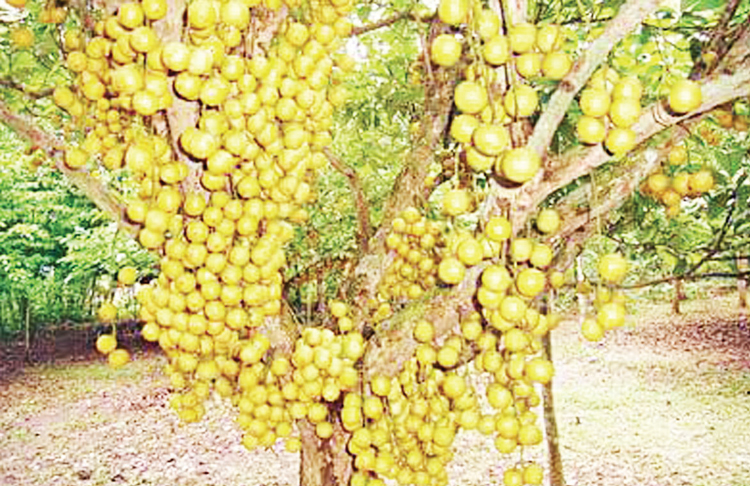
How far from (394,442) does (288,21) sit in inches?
41.4

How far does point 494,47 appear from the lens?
4.02 ft

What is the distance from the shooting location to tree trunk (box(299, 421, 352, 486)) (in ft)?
6.55

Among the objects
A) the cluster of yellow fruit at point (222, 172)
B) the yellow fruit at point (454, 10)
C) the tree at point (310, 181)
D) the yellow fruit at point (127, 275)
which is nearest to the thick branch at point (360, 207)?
the tree at point (310, 181)

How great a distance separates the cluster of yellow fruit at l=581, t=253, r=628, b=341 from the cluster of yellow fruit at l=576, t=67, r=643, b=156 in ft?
1.07

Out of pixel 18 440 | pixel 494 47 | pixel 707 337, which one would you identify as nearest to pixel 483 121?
pixel 494 47

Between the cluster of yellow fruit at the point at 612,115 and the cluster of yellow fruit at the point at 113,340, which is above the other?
the cluster of yellow fruit at the point at 612,115

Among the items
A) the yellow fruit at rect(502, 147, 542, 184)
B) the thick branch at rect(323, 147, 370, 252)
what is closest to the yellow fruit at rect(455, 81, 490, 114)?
the yellow fruit at rect(502, 147, 542, 184)

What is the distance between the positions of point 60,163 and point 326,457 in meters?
1.06


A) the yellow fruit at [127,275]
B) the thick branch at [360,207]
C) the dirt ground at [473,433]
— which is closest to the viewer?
the yellow fruit at [127,275]

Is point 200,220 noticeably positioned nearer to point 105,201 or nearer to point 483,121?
point 105,201

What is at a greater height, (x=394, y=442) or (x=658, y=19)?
(x=658, y=19)

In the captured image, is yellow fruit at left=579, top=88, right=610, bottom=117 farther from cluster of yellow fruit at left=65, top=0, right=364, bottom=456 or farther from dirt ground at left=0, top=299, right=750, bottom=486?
dirt ground at left=0, top=299, right=750, bottom=486

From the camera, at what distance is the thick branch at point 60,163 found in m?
1.83

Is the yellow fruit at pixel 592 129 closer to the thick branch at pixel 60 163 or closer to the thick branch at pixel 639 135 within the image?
the thick branch at pixel 639 135
